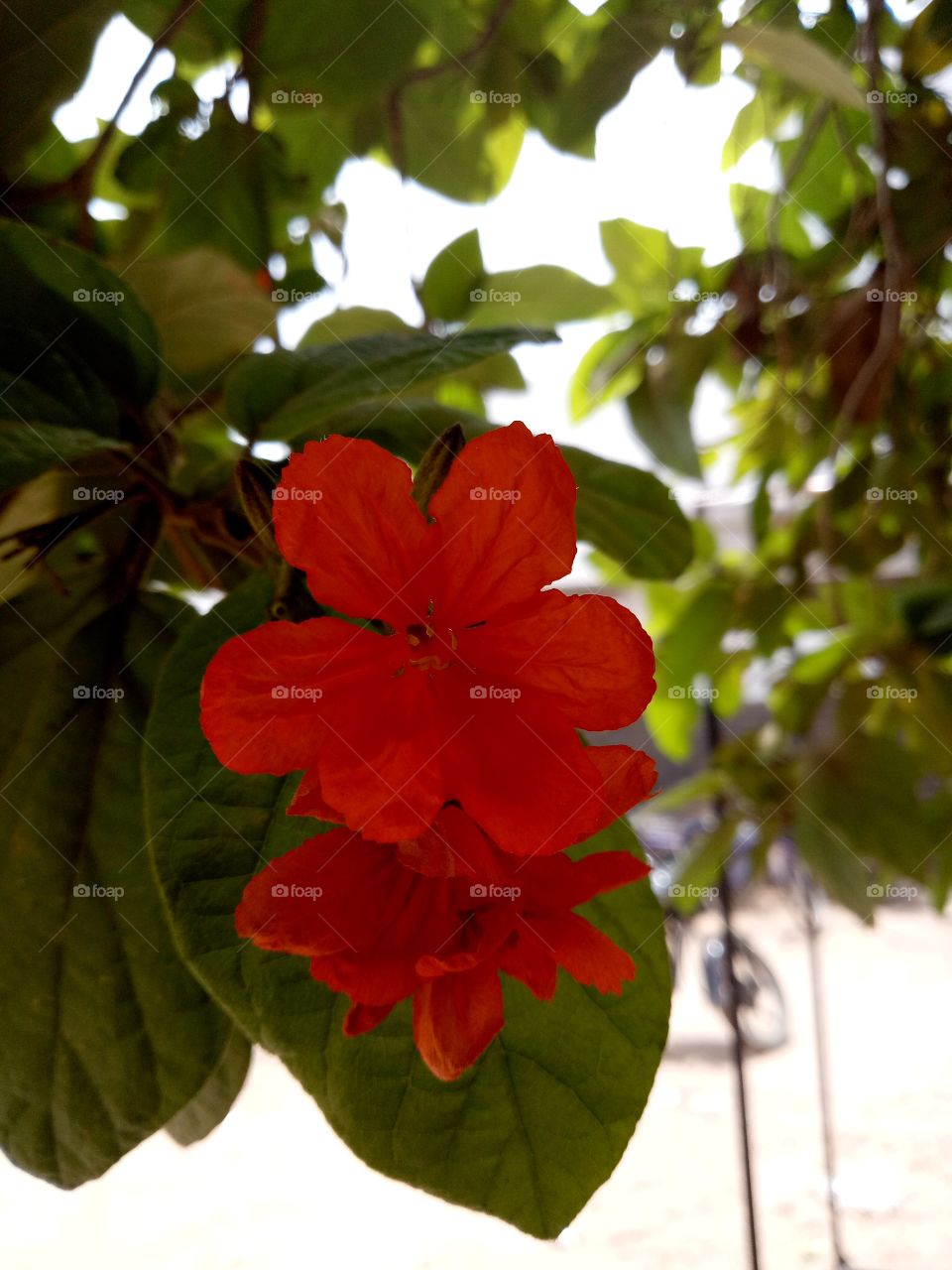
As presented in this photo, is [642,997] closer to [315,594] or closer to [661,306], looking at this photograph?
[315,594]

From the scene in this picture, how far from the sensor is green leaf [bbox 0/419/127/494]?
220mm

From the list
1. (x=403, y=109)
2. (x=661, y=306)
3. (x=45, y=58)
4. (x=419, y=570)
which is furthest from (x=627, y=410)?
(x=419, y=570)

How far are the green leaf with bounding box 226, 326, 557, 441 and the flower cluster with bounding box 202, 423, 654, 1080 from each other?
2.7 inches

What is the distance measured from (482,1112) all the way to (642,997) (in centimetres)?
5

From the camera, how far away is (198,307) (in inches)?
14.6

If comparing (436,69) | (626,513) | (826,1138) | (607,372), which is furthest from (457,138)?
(826,1138)

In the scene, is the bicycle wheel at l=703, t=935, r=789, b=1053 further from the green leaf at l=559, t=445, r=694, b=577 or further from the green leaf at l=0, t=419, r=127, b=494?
the green leaf at l=0, t=419, r=127, b=494

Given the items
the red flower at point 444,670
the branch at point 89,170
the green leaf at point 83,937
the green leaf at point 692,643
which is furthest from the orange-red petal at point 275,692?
the green leaf at point 692,643

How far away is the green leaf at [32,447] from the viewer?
22cm

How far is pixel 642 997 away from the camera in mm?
263

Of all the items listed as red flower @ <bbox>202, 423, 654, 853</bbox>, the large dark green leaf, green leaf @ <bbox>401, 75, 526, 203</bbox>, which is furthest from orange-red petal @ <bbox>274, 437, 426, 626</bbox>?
green leaf @ <bbox>401, 75, 526, 203</bbox>

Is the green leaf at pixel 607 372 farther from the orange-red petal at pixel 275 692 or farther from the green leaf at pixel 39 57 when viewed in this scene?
the orange-red petal at pixel 275 692

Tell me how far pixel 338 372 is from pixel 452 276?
245mm

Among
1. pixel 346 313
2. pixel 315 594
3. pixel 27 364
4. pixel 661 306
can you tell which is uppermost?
pixel 661 306
